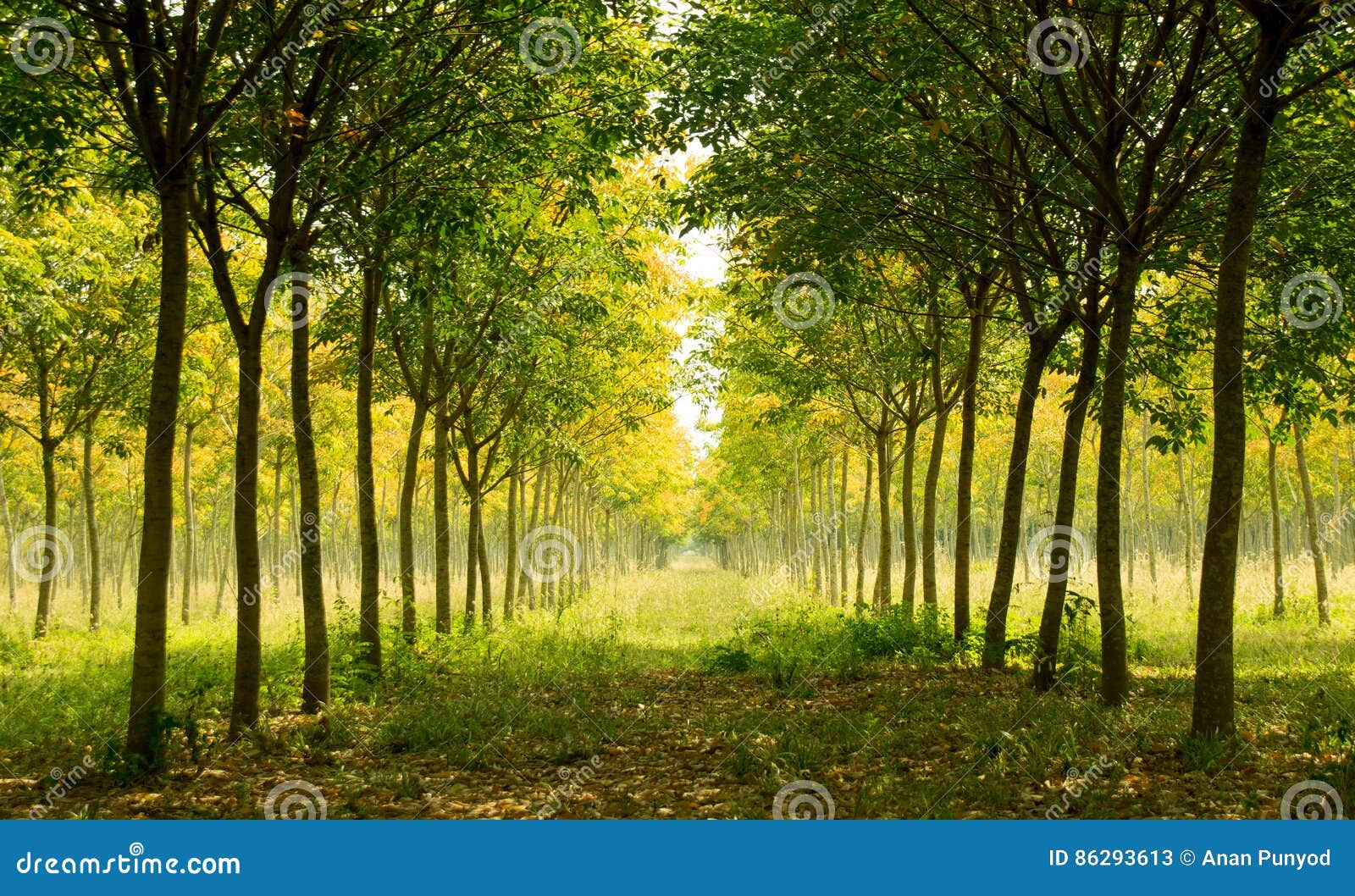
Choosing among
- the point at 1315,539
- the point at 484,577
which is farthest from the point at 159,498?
the point at 1315,539

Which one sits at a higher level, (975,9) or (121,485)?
(975,9)

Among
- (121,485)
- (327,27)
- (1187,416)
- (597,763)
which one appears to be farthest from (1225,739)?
(121,485)

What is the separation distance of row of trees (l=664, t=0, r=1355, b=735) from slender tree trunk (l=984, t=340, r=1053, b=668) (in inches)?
1.4

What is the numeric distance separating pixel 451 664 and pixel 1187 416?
10370mm

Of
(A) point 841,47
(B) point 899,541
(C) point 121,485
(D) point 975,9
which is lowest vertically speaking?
(B) point 899,541

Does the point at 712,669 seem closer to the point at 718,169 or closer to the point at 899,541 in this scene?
the point at 718,169

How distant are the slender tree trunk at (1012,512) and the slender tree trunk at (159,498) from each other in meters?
8.38

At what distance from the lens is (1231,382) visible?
6.00 metres

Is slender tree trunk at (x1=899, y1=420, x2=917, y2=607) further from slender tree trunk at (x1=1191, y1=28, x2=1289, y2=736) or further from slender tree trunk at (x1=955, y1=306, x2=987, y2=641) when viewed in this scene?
slender tree trunk at (x1=1191, y1=28, x2=1289, y2=736)

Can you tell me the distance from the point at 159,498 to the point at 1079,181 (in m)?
9.55

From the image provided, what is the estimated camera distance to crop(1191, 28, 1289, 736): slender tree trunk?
232 inches

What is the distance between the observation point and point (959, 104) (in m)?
8.51

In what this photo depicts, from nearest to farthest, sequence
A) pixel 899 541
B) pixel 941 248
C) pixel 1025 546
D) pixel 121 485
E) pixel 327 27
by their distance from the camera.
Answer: pixel 327 27, pixel 941 248, pixel 121 485, pixel 1025 546, pixel 899 541

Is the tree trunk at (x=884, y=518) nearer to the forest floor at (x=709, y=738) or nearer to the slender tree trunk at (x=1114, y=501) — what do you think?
the forest floor at (x=709, y=738)
